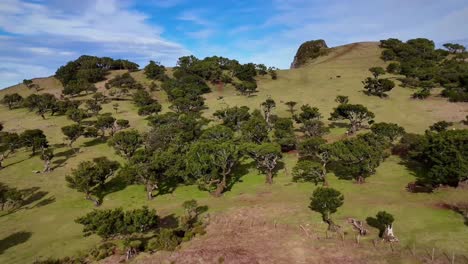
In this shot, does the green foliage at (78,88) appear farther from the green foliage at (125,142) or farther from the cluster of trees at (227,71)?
the green foliage at (125,142)

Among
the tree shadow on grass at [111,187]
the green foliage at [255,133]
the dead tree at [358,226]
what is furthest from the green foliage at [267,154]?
the tree shadow on grass at [111,187]

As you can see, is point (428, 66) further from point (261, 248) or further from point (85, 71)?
point (85, 71)

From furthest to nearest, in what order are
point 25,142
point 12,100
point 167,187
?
point 12,100 → point 25,142 → point 167,187

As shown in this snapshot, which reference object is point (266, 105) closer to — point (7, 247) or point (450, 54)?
point (7, 247)

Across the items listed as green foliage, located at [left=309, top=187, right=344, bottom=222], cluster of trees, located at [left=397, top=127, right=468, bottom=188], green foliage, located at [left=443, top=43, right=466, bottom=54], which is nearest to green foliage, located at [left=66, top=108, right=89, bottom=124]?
green foliage, located at [left=309, top=187, right=344, bottom=222]

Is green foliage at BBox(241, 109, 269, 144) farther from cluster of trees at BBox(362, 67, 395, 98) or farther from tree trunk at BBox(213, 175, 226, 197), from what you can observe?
cluster of trees at BBox(362, 67, 395, 98)

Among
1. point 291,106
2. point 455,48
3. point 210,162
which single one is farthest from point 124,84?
point 455,48
